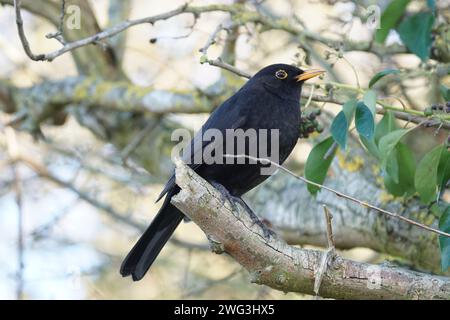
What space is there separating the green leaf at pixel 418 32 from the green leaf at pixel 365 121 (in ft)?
3.80

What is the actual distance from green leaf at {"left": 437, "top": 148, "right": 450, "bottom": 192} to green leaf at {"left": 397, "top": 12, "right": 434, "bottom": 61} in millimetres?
1078

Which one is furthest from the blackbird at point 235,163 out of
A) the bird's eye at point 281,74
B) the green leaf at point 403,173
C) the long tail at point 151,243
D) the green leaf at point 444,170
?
the green leaf at point 444,170

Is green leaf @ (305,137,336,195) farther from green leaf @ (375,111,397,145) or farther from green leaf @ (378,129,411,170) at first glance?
green leaf @ (378,129,411,170)

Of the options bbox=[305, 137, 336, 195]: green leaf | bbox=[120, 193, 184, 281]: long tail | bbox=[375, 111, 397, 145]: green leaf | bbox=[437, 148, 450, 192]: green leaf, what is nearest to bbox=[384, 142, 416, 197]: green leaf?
bbox=[375, 111, 397, 145]: green leaf

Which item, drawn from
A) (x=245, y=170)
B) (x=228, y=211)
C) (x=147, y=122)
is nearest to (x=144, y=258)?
(x=245, y=170)

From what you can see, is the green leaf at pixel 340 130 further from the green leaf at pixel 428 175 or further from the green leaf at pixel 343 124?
the green leaf at pixel 428 175

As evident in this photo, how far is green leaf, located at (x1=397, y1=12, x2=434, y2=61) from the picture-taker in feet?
18.0

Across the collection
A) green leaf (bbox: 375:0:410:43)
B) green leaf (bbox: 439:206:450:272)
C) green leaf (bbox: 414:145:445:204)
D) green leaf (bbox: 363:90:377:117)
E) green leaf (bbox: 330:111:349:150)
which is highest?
green leaf (bbox: 375:0:410:43)

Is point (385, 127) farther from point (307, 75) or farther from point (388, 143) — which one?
point (307, 75)

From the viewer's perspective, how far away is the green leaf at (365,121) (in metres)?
4.35

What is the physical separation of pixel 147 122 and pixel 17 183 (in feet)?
5.50

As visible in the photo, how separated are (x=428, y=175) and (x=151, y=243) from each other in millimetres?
1719

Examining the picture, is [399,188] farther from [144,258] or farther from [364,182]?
[144,258]

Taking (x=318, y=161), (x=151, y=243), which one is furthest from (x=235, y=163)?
(x=151, y=243)
